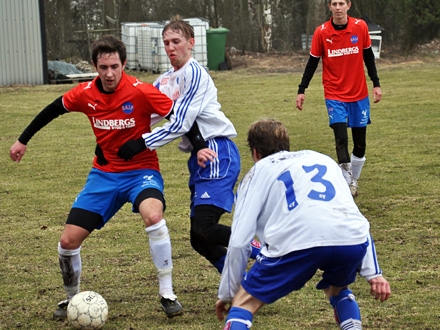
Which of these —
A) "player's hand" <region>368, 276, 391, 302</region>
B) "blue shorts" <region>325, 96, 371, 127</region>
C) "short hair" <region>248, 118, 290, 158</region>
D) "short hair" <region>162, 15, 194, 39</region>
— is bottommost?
"player's hand" <region>368, 276, 391, 302</region>

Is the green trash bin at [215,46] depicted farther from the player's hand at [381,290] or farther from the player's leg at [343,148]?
the player's hand at [381,290]

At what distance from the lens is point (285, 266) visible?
128 inches

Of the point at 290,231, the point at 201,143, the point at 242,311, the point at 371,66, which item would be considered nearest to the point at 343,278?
the point at 290,231

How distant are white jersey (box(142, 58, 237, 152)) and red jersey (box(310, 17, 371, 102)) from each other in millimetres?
3433

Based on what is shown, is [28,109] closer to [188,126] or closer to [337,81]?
[337,81]

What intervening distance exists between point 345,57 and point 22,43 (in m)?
14.9

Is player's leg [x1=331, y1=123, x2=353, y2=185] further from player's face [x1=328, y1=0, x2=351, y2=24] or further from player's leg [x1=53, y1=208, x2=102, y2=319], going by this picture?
player's leg [x1=53, y1=208, x2=102, y2=319]

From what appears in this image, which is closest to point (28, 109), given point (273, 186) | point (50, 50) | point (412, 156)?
point (412, 156)

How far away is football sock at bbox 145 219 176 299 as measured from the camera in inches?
173

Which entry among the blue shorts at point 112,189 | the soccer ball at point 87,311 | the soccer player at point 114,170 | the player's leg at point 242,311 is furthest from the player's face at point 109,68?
the player's leg at point 242,311

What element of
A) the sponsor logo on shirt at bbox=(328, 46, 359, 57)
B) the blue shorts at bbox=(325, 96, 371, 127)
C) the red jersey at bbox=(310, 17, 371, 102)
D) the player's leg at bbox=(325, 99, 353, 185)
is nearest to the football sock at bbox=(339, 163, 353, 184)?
the player's leg at bbox=(325, 99, 353, 185)

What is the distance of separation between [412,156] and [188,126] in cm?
593

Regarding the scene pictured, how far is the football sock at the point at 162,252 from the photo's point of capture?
438 centimetres

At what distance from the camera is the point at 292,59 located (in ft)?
82.1
